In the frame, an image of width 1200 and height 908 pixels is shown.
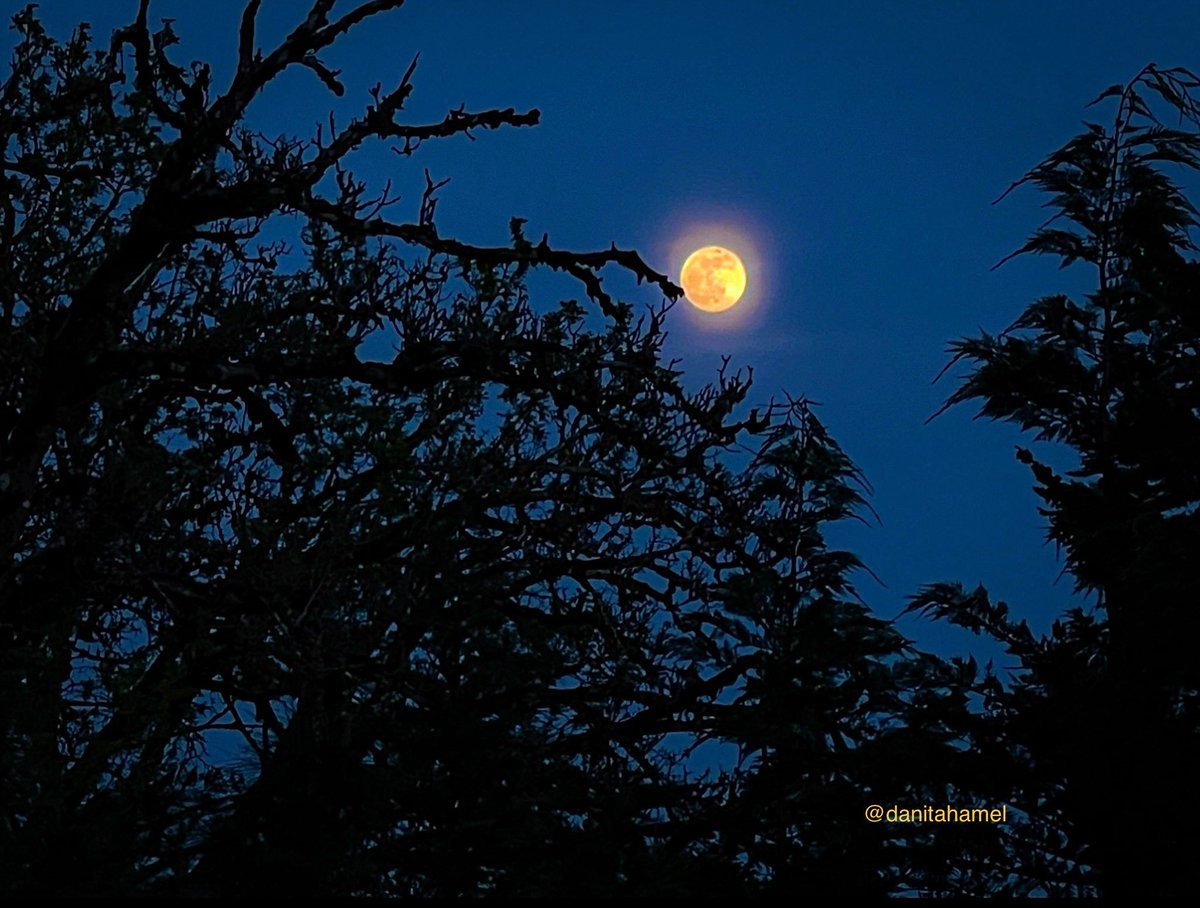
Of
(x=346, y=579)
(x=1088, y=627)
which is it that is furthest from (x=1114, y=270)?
(x=346, y=579)

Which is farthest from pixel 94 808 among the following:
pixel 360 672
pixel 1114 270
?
pixel 1114 270

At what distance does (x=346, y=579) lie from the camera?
9.61m

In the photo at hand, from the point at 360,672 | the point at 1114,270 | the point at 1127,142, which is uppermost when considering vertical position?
the point at 1127,142

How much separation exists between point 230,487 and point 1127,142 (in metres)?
10.2

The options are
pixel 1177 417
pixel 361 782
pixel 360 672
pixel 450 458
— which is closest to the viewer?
pixel 361 782

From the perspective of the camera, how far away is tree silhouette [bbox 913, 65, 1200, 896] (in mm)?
8781

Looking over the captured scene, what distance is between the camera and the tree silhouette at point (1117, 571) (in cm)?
878

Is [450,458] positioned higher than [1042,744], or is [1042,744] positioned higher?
[450,458]

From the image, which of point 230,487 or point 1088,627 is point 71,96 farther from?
point 1088,627

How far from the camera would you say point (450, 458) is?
1188 cm

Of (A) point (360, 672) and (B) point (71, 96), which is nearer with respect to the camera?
(A) point (360, 672)

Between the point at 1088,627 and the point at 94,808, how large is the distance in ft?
29.9

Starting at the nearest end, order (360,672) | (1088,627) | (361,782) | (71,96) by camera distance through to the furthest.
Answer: (361,782)
(360,672)
(1088,627)
(71,96)

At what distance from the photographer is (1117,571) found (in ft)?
34.0
